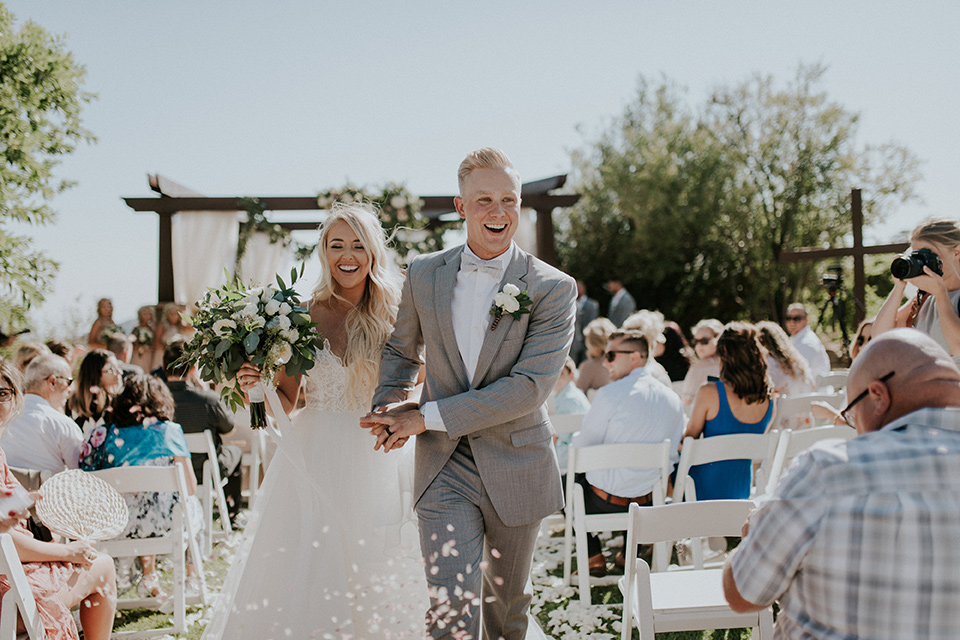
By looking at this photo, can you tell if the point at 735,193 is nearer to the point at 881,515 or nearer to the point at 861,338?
the point at 861,338

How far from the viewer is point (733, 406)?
4988mm

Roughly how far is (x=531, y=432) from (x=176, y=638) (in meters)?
2.63

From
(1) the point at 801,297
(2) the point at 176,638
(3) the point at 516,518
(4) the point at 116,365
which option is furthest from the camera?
(1) the point at 801,297

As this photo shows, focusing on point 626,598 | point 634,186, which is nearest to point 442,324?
point 626,598

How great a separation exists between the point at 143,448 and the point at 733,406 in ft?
12.4

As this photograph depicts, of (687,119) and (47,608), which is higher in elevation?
(687,119)

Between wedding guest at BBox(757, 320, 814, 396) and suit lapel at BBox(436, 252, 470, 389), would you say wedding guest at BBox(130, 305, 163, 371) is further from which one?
suit lapel at BBox(436, 252, 470, 389)

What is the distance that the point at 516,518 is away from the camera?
273 centimetres

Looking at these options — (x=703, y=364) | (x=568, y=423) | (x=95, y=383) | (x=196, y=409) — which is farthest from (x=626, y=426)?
(x=95, y=383)

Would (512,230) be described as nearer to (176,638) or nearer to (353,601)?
(353,601)

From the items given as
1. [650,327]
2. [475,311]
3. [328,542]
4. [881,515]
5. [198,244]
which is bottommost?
[328,542]

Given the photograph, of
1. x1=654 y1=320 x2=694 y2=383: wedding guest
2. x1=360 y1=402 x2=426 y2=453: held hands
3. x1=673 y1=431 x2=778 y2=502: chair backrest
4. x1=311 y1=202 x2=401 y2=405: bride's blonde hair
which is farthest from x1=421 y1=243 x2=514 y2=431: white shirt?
x1=654 y1=320 x2=694 y2=383: wedding guest

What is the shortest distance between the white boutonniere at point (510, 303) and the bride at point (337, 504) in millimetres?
890

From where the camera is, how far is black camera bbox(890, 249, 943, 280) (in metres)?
3.64
